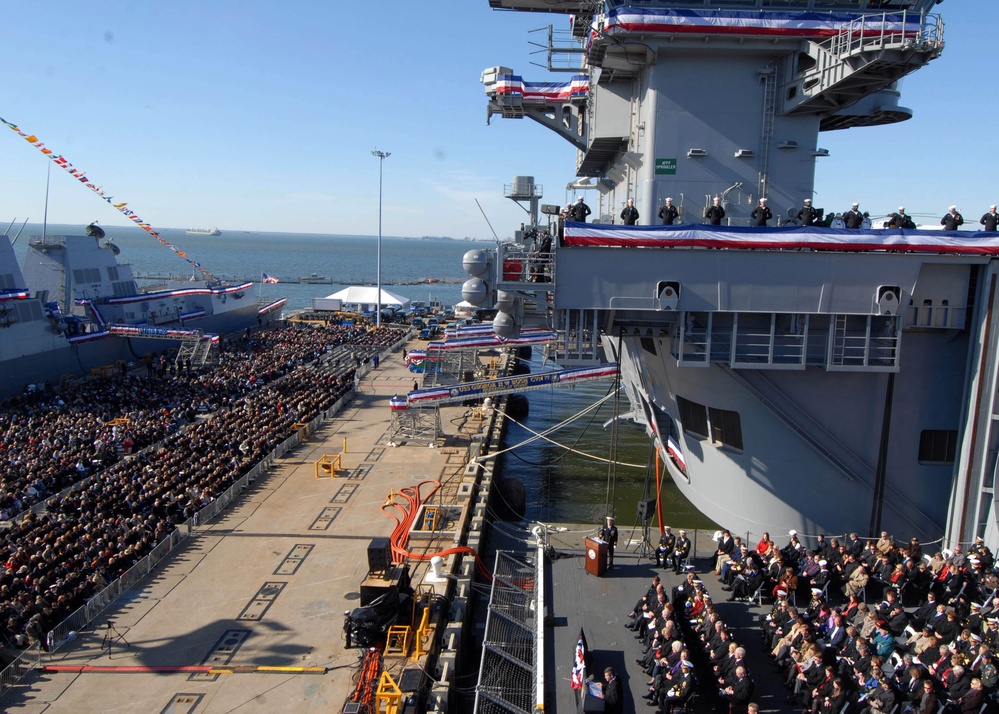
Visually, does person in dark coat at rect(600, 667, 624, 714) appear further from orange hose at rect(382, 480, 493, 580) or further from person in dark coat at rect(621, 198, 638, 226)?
person in dark coat at rect(621, 198, 638, 226)

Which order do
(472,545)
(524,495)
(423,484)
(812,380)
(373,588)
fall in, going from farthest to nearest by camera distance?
(524,495)
(423,484)
(472,545)
(812,380)
(373,588)

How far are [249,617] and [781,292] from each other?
42.2ft

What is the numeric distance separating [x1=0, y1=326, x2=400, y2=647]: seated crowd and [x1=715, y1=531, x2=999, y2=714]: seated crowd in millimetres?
13746

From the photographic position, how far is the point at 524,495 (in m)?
26.3

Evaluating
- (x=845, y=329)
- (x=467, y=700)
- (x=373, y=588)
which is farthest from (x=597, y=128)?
(x=467, y=700)

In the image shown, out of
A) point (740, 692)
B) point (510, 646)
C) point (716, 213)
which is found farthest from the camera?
point (716, 213)

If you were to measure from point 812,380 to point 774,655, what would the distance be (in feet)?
19.3

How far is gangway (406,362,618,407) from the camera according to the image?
2723 cm

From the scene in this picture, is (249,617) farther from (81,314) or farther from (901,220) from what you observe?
(81,314)

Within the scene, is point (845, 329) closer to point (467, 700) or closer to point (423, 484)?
point (467, 700)

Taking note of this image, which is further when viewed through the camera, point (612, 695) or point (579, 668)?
point (579, 668)

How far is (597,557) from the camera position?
14.8m

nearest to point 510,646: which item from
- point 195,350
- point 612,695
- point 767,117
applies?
point 612,695

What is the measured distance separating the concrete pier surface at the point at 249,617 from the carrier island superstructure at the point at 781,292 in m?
7.52
